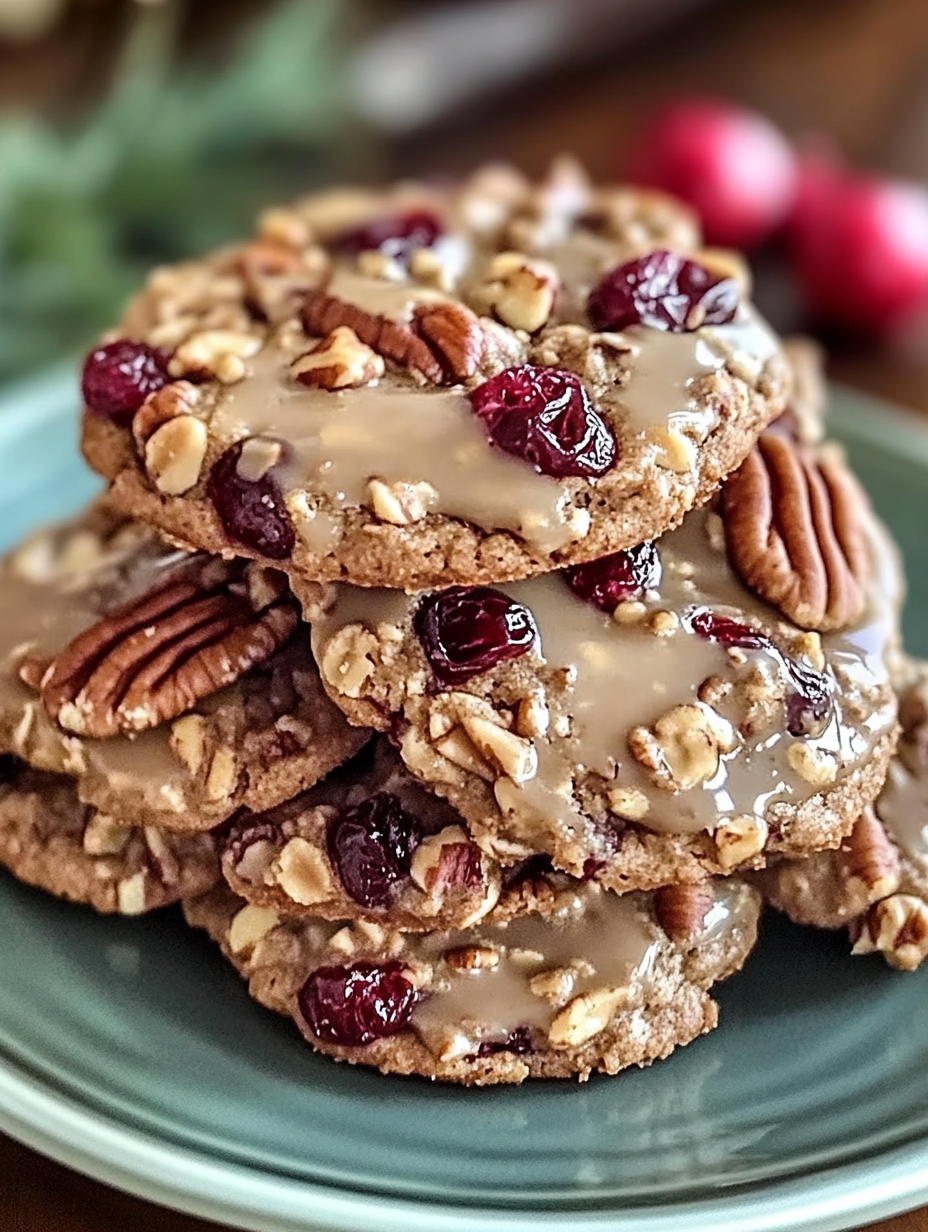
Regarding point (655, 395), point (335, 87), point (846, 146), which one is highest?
point (655, 395)

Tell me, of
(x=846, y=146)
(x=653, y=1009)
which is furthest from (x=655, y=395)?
(x=846, y=146)

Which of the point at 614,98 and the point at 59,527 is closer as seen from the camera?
the point at 59,527

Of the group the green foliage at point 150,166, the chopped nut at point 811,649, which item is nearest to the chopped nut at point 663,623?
the chopped nut at point 811,649

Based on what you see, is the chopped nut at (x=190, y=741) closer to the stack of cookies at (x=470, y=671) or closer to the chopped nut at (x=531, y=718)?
the stack of cookies at (x=470, y=671)

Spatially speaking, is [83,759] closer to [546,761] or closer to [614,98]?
[546,761]

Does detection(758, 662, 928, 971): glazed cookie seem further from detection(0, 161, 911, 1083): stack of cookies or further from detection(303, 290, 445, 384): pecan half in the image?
detection(303, 290, 445, 384): pecan half

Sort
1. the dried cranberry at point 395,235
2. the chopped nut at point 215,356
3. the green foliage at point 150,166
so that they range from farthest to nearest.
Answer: the green foliage at point 150,166 < the dried cranberry at point 395,235 < the chopped nut at point 215,356

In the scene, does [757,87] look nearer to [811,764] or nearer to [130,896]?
[811,764]
